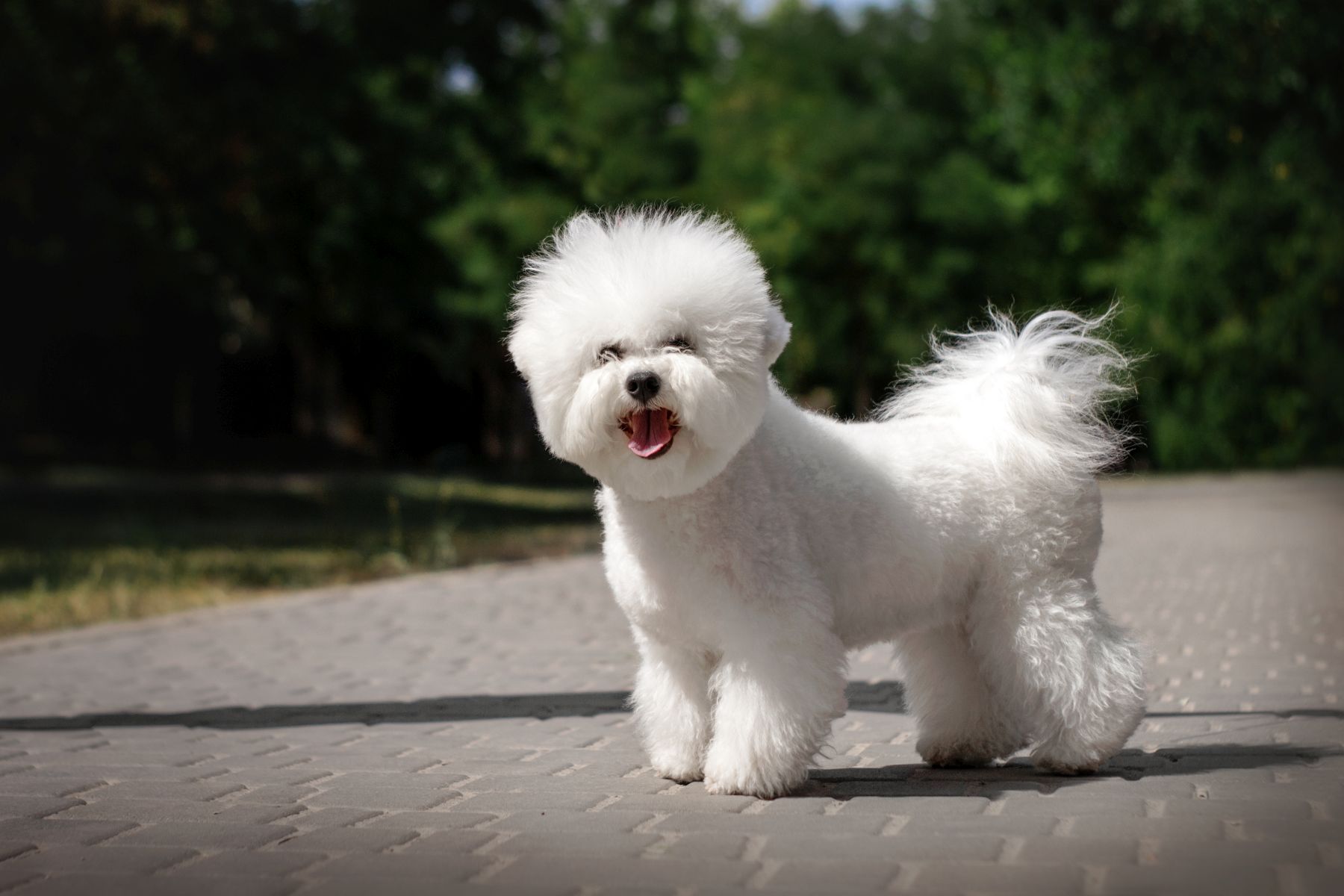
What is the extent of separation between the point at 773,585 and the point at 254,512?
18225mm

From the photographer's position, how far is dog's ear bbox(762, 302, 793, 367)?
5000mm

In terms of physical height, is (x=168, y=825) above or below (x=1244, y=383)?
below

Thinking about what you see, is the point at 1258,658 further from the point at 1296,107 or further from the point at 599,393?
the point at 1296,107

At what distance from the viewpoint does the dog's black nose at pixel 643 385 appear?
15.7ft

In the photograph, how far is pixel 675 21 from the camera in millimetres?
43219

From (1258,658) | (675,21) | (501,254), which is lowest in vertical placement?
(1258,658)

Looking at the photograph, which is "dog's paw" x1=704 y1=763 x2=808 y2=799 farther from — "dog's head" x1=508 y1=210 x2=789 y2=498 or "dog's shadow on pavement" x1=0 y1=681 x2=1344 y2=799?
"dog's head" x1=508 y1=210 x2=789 y2=498

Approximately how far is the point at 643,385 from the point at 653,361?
86 millimetres

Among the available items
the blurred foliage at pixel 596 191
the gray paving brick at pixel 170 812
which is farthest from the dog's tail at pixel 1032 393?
the gray paving brick at pixel 170 812

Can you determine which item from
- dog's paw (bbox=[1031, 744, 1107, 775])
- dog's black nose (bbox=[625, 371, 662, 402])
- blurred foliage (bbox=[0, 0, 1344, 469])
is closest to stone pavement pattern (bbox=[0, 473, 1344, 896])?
dog's paw (bbox=[1031, 744, 1107, 775])

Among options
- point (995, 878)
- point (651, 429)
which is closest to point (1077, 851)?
point (995, 878)

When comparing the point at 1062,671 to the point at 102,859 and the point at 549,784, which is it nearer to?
the point at 549,784

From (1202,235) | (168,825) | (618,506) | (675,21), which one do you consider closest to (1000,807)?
(618,506)

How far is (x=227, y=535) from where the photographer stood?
1833 cm
